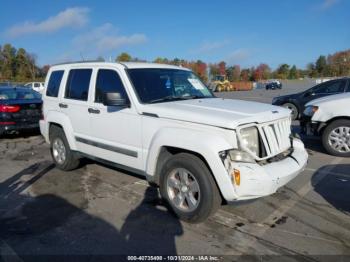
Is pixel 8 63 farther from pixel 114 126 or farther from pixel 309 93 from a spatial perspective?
pixel 114 126

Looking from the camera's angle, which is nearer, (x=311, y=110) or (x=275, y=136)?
(x=275, y=136)

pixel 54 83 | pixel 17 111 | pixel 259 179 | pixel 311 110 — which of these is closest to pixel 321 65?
pixel 311 110

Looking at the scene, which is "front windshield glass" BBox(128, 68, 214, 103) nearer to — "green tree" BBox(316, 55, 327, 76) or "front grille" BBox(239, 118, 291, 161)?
"front grille" BBox(239, 118, 291, 161)

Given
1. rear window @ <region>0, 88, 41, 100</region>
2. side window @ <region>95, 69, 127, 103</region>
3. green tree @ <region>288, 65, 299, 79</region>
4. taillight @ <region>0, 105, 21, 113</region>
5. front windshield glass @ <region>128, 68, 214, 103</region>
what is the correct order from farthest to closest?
green tree @ <region>288, 65, 299, 79</region> → rear window @ <region>0, 88, 41, 100</region> → taillight @ <region>0, 105, 21, 113</region> → side window @ <region>95, 69, 127, 103</region> → front windshield glass @ <region>128, 68, 214, 103</region>

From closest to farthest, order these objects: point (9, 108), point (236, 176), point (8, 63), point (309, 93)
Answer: point (236, 176) → point (9, 108) → point (309, 93) → point (8, 63)

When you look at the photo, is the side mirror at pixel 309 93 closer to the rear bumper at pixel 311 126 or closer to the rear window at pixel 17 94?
the rear bumper at pixel 311 126

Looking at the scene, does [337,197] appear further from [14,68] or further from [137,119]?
[14,68]

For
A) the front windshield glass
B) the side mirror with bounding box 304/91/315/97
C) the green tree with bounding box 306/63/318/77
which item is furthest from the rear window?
the green tree with bounding box 306/63/318/77

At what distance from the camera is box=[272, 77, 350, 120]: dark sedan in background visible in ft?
35.5

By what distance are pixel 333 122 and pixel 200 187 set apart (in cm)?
446

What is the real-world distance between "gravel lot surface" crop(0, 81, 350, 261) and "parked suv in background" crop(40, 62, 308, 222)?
400 mm

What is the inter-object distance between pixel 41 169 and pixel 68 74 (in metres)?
2.04

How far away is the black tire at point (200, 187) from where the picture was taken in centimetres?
382

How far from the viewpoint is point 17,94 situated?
10227 mm
